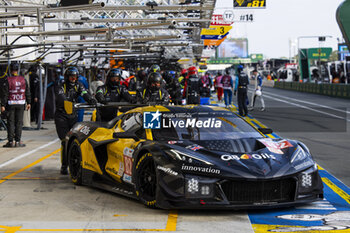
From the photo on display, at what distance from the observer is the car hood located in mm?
6809

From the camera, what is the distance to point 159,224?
21.4 feet

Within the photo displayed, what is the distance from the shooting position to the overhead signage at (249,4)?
2239cm

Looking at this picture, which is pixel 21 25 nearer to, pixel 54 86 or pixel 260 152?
pixel 260 152

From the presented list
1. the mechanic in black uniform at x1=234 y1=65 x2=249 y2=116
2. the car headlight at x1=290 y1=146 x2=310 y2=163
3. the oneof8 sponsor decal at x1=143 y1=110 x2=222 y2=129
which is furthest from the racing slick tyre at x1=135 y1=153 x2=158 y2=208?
the mechanic in black uniform at x1=234 y1=65 x2=249 y2=116

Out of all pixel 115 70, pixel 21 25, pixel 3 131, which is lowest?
pixel 3 131

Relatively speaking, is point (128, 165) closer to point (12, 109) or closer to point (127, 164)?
point (127, 164)

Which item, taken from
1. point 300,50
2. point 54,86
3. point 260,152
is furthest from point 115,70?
point 300,50

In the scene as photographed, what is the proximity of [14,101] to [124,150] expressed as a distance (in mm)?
7357

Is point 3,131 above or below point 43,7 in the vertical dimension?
below

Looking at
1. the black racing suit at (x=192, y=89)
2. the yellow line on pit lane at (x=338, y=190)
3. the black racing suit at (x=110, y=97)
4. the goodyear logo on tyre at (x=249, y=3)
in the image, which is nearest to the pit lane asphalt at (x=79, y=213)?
the yellow line on pit lane at (x=338, y=190)

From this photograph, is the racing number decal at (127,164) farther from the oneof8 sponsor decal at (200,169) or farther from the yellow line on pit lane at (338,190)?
the yellow line on pit lane at (338,190)

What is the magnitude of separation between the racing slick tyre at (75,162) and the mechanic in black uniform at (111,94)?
2.32 metres

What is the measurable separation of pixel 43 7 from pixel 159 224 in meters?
6.83

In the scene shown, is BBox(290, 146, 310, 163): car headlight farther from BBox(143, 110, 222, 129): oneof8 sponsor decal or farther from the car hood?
BBox(143, 110, 222, 129): oneof8 sponsor decal
